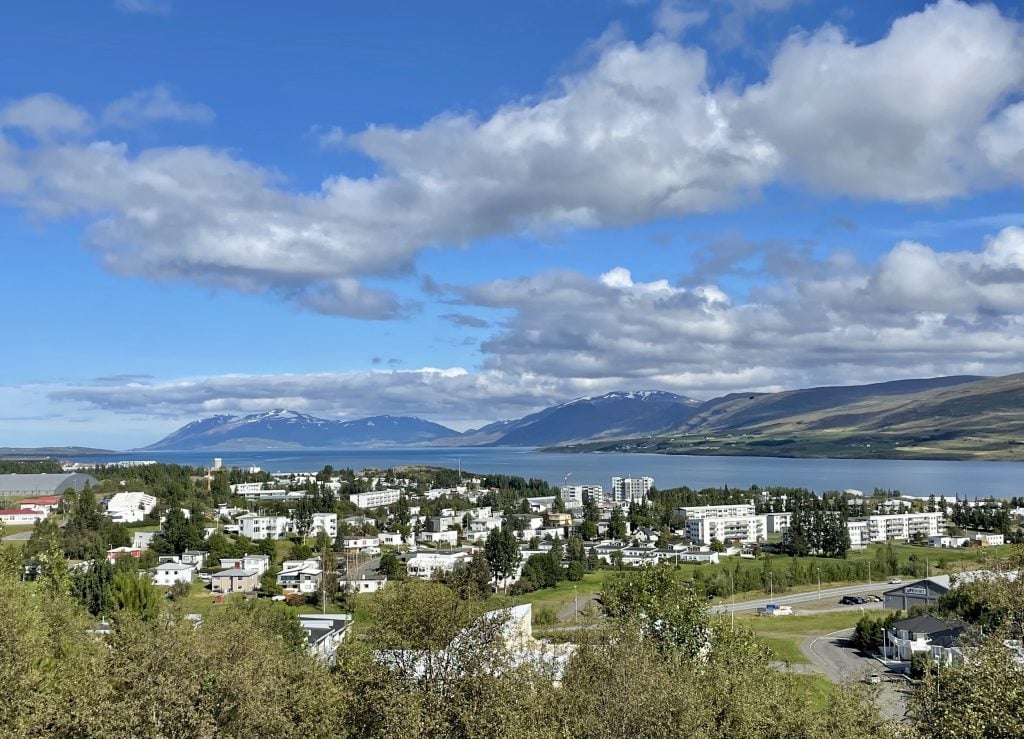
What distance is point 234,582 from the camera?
46.1m

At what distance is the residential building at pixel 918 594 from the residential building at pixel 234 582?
106 ft

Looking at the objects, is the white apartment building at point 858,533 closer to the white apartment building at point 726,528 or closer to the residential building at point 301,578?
the white apartment building at point 726,528

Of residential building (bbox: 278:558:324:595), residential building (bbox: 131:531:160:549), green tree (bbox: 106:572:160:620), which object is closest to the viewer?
green tree (bbox: 106:572:160:620)

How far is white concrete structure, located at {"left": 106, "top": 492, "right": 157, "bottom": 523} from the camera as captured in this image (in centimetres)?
6656

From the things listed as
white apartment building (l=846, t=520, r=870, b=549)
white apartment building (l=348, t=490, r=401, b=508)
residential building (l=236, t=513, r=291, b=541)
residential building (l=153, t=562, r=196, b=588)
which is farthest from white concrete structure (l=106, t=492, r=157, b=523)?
white apartment building (l=846, t=520, r=870, b=549)

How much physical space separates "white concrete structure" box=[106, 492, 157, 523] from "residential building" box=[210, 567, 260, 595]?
22435mm

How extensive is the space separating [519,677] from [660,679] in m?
2.03

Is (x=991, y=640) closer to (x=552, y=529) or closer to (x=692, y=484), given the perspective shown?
(x=552, y=529)

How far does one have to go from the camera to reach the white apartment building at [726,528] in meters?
71.6

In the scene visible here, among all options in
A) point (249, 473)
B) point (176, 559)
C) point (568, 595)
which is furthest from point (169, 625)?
point (249, 473)

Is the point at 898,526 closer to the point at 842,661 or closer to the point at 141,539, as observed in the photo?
the point at 842,661

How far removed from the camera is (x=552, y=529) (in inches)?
2894

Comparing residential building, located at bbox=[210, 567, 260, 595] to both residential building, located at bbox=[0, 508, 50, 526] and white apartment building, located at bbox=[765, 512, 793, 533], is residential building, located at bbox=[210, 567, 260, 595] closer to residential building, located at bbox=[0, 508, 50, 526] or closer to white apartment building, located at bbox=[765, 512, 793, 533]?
residential building, located at bbox=[0, 508, 50, 526]

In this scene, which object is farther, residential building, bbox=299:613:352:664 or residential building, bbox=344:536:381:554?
residential building, bbox=344:536:381:554
